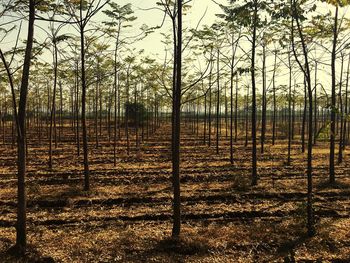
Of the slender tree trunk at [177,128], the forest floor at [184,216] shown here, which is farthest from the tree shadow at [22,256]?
the slender tree trunk at [177,128]

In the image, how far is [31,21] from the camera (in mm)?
7340

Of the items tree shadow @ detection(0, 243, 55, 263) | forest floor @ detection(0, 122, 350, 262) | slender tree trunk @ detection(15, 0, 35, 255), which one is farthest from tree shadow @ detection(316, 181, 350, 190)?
slender tree trunk @ detection(15, 0, 35, 255)

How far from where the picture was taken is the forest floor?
8.16 meters

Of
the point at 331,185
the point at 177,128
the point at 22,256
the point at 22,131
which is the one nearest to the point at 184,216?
the point at 177,128

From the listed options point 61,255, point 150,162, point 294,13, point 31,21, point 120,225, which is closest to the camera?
point 31,21

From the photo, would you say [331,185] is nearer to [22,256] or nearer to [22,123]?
[22,256]

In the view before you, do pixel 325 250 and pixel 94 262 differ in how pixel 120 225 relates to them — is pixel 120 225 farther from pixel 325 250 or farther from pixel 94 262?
pixel 325 250

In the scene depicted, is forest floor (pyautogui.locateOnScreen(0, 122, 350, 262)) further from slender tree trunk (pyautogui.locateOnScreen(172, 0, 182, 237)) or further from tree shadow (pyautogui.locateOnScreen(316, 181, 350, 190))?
slender tree trunk (pyautogui.locateOnScreen(172, 0, 182, 237))

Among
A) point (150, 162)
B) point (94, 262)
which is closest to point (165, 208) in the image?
point (94, 262)

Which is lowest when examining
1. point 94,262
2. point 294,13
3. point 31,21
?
Answer: point 94,262

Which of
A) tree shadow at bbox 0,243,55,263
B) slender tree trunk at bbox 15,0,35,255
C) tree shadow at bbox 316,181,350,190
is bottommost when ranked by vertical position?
tree shadow at bbox 0,243,55,263

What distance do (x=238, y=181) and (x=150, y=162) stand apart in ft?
29.8

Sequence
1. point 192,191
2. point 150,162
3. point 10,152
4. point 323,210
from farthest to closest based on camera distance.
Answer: point 10,152
point 150,162
point 192,191
point 323,210

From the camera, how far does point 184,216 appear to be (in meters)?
10.9
